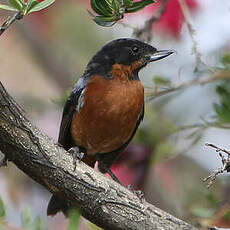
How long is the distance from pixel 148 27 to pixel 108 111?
0.51 m

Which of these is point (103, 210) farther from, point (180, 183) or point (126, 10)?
point (180, 183)

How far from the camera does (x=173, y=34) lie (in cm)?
430

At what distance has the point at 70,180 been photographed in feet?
9.56

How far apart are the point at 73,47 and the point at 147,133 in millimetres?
1481

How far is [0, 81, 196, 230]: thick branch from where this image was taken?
2770 mm

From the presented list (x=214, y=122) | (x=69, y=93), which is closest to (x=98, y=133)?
(x=69, y=93)

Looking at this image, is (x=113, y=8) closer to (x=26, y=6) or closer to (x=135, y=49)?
(x=26, y=6)

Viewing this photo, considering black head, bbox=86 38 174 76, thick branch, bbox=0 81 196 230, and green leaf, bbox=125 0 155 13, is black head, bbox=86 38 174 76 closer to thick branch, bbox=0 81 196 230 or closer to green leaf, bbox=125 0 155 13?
thick branch, bbox=0 81 196 230

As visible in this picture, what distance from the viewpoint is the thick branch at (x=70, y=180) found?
2.77 m

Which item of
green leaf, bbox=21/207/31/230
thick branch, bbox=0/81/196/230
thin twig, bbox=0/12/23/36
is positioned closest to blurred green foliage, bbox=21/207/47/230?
green leaf, bbox=21/207/31/230

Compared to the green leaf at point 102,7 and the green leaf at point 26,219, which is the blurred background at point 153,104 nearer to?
the green leaf at point 26,219

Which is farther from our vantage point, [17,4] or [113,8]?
[113,8]

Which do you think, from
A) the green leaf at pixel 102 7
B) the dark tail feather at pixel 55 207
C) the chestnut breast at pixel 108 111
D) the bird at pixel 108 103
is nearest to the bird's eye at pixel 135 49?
the bird at pixel 108 103

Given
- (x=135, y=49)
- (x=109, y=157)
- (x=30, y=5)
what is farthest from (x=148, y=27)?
(x=30, y=5)
